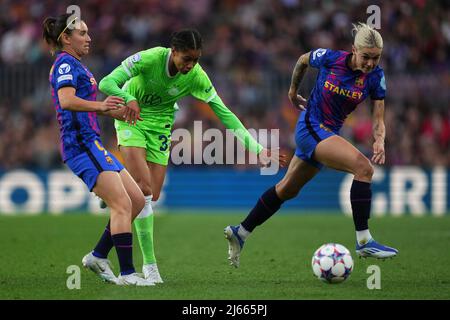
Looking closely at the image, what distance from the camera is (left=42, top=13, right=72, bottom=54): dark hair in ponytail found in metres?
7.05

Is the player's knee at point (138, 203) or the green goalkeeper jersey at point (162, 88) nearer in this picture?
the player's knee at point (138, 203)

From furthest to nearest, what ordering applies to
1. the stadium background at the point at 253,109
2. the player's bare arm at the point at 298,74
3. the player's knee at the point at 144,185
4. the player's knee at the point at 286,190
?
1. the stadium background at the point at 253,109
2. the player's bare arm at the point at 298,74
3. the player's knee at the point at 286,190
4. the player's knee at the point at 144,185

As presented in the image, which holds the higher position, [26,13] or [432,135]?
[26,13]

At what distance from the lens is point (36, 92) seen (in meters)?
19.1

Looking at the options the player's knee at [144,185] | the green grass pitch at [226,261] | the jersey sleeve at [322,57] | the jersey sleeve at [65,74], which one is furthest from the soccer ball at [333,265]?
the jersey sleeve at [65,74]

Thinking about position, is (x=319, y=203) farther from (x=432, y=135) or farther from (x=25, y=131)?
(x=25, y=131)

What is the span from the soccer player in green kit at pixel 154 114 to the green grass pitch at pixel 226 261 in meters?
0.74

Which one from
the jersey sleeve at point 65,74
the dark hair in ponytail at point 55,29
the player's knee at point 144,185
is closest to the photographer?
the jersey sleeve at point 65,74

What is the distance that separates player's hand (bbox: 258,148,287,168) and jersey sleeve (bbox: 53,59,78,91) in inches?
76.7

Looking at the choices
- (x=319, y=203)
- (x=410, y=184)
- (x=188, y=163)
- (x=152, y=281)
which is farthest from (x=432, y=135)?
(x=152, y=281)

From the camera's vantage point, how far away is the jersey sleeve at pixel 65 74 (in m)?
6.79

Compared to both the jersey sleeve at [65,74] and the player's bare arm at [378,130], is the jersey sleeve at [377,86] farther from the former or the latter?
the jersey sleeve at [65,74]

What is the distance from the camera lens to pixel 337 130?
8.55m
